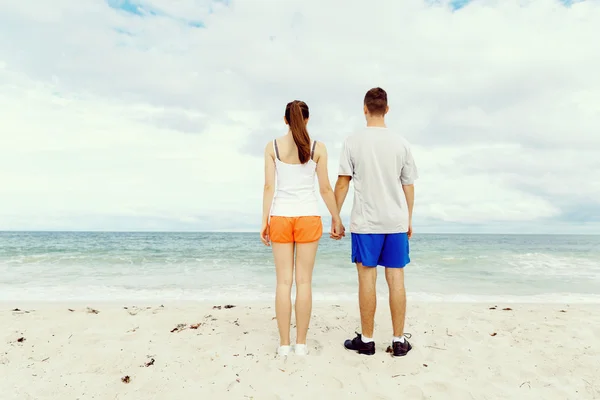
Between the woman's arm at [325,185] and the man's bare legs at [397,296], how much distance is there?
0.63 meters

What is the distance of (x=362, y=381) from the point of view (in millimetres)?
2977

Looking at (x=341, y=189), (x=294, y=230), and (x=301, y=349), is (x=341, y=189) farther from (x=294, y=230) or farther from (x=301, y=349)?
(x=301, y=349)

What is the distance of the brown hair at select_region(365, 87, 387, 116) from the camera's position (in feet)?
11.1

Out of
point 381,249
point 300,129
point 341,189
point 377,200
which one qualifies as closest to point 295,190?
point 341,189

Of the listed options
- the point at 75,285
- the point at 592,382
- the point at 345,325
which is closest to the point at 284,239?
the point at 345,325

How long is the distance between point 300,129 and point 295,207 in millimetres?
Result: 668

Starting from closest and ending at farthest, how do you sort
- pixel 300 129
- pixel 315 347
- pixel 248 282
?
pixel 300 129 < pixel 315 347 < pixel 248 282

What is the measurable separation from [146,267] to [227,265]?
2.65 meters

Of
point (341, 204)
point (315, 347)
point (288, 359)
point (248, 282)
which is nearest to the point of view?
point (288, 359)

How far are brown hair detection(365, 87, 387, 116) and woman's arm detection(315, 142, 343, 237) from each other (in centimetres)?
57

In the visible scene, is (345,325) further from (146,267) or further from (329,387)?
(146,267)

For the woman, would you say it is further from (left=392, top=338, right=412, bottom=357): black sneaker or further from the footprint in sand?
(left=392, top=338, right=412, bottom=357): black sneaker

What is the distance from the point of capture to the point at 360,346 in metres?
3.52

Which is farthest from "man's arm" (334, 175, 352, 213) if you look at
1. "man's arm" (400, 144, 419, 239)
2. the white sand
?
the white sand
